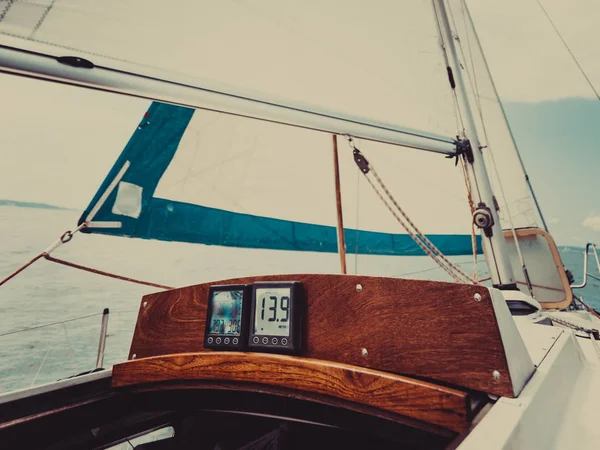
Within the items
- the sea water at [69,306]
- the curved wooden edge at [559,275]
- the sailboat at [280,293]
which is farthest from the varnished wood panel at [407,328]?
the curved wooden edge at [559,275]

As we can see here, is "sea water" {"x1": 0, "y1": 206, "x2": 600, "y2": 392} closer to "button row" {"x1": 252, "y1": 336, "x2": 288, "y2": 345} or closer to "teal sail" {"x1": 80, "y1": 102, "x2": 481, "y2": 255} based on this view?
"teal sail" {"x1": 80, "y1": 102, "x2": 481, "y2": 255}

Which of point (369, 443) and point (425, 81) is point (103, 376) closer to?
point (369, 443)

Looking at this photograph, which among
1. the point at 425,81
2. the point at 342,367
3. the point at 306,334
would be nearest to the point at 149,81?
the point at 306,334

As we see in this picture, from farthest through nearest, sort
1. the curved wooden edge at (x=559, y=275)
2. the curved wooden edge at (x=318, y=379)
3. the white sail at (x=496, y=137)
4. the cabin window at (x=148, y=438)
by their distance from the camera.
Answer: the white sail at (x=496, y=137) → the curved wooden edge at (x=559, y=275) → the cabin window at (x=148, y=438) → the curved wooden edge at (x=318, y=379)

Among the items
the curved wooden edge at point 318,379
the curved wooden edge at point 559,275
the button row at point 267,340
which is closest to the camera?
the curved wooden edge at point 318,379

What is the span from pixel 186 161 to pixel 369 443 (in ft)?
6.82

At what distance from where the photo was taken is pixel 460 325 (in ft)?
1.85

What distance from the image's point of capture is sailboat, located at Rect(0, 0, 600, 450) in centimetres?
58

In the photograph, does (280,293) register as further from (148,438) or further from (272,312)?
(148,438)

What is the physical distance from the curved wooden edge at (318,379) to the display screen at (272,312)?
6 cm

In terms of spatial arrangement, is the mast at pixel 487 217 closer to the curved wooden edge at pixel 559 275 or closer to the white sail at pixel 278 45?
the white sail at pixel 278 45

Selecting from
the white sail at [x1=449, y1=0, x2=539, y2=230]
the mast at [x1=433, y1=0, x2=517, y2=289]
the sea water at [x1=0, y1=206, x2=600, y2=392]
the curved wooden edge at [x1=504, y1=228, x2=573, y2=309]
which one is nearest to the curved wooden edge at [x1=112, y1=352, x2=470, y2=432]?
the sea water at [x1=0, y1=206, x2=600, y2=392]

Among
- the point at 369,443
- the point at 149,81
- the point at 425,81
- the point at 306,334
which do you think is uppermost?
the point at 425,81

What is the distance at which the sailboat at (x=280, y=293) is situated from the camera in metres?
0.58
